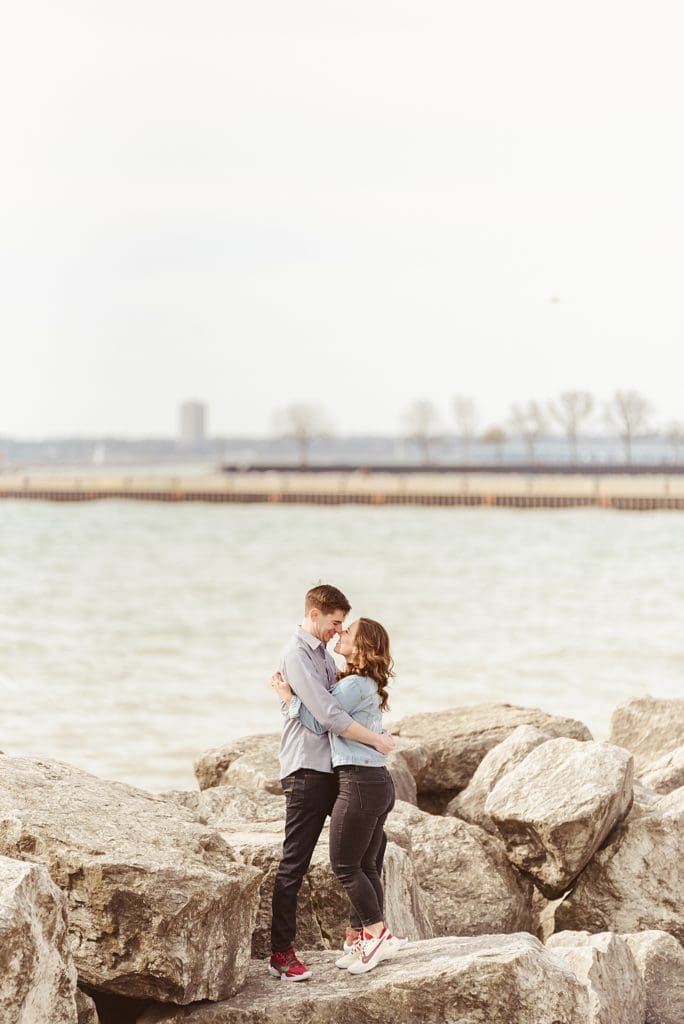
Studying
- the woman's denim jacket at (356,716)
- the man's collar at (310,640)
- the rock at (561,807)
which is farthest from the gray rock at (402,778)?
the man's collar at (310,640)

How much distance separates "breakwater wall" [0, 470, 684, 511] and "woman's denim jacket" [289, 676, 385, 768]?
70.0 m

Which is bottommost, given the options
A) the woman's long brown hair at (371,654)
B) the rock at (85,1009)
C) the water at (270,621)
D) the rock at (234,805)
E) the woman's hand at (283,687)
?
the water at (270,621)

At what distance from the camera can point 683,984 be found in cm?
518

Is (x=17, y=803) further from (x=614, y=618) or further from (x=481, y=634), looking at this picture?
(x=614, y=618)

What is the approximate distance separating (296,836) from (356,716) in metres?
0.50

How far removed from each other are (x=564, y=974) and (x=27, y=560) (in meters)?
43.8

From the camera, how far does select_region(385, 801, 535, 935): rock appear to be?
579cm

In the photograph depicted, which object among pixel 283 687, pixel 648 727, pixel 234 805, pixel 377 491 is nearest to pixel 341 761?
pixel 283 687

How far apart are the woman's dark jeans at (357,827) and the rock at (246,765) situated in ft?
6.93

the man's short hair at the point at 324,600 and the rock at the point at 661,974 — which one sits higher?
the man's short hair at the point at 324,600

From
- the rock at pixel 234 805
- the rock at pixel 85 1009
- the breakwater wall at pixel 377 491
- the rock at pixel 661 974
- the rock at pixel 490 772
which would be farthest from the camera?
the breakwater wall at pixel 377 491

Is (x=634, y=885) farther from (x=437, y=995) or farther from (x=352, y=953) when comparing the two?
(x=437, y=995)

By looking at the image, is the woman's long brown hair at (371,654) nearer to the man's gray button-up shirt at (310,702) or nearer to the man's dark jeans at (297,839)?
the man's gray button-up shirt at (310,702)

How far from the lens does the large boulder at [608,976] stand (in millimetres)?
4484
